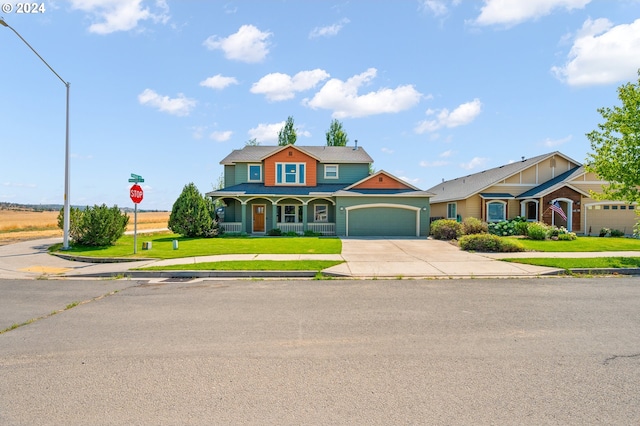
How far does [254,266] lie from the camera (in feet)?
38.8

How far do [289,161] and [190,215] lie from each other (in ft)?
29.1

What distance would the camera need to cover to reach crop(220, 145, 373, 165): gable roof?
28.2 meters

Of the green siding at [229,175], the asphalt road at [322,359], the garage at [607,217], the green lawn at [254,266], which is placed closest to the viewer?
the asphalt road at [322,359]

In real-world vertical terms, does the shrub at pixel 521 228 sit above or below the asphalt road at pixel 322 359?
above

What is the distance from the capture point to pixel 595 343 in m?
5.16

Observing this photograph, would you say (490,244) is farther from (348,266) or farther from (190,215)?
(190,215)

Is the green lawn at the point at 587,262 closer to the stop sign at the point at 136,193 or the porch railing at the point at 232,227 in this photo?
the stop sign at the point at 136,193

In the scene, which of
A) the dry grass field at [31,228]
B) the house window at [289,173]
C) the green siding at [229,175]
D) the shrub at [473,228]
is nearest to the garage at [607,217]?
the shrub at [473,228]

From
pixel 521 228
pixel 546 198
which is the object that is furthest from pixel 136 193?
pixel 546 198

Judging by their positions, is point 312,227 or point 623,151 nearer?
point 623,151

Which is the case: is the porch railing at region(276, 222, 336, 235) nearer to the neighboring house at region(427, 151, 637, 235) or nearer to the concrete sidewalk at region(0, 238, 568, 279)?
the concrete sidewalk at region(0, 238, 568, 279)

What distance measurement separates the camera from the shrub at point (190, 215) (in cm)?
2244

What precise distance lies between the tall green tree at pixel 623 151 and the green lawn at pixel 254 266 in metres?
14.3

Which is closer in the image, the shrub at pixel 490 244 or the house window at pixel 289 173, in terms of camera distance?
A: the shrub at pixel 490 244
